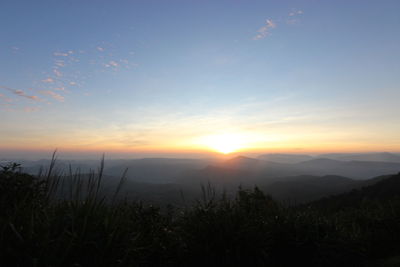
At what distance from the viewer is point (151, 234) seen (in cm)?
512

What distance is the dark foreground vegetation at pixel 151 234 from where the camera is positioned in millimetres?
2902

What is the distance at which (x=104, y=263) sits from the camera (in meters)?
3.00

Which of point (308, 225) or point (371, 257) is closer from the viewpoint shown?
point (308, 225)

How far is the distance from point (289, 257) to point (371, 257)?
8.15ft

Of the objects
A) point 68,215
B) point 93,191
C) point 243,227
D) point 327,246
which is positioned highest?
point 93,191

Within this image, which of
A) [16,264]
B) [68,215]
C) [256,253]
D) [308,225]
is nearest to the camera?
[16,264]

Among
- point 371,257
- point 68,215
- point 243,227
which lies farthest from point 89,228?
point 371,257

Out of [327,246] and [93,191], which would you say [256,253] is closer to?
[327,246]

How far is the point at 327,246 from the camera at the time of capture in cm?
523

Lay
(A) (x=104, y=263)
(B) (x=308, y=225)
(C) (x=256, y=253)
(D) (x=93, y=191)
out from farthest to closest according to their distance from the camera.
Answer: (B) (x=308, y=225), (C) (x=256, y=253), (D) (x=93, y=191), (A) (x=104, y=263)

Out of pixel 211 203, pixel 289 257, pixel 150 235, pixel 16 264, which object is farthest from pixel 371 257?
pixel 16 264

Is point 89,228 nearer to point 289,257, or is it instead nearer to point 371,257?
point 289,257

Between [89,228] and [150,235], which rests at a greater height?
[89,228]

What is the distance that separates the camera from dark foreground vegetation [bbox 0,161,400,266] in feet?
9.52
